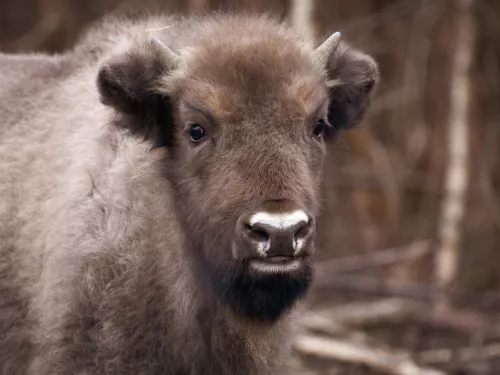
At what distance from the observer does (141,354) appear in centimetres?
438

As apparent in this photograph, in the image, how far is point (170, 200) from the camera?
4449 mm

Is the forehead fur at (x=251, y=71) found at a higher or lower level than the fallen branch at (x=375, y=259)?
higher

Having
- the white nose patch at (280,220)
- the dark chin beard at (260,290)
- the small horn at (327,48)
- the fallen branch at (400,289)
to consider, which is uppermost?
the small horn at (327,48)

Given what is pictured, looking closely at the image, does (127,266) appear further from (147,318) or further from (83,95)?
(83,95)

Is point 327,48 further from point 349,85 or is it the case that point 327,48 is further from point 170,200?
point 170,200

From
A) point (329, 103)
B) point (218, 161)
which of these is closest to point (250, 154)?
point (218, 161)

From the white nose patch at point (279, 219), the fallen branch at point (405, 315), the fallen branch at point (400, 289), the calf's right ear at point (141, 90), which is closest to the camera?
the white nose patch at point (279, 219)

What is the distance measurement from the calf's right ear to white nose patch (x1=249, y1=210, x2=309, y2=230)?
889 millimetres

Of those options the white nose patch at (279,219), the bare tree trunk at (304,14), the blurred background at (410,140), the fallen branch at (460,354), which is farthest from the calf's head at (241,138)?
the blurred background at (410,140)

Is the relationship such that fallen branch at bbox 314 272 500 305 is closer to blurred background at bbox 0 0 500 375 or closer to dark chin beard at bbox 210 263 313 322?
blurred background at bbox 0 0 500 375

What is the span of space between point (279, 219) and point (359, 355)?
11.3 ft

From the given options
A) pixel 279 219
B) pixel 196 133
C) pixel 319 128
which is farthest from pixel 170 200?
pixel 279 219

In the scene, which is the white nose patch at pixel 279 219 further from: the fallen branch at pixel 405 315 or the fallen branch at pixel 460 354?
the fallen branch at pixel 405 315

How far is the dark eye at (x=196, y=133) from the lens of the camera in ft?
13.7
